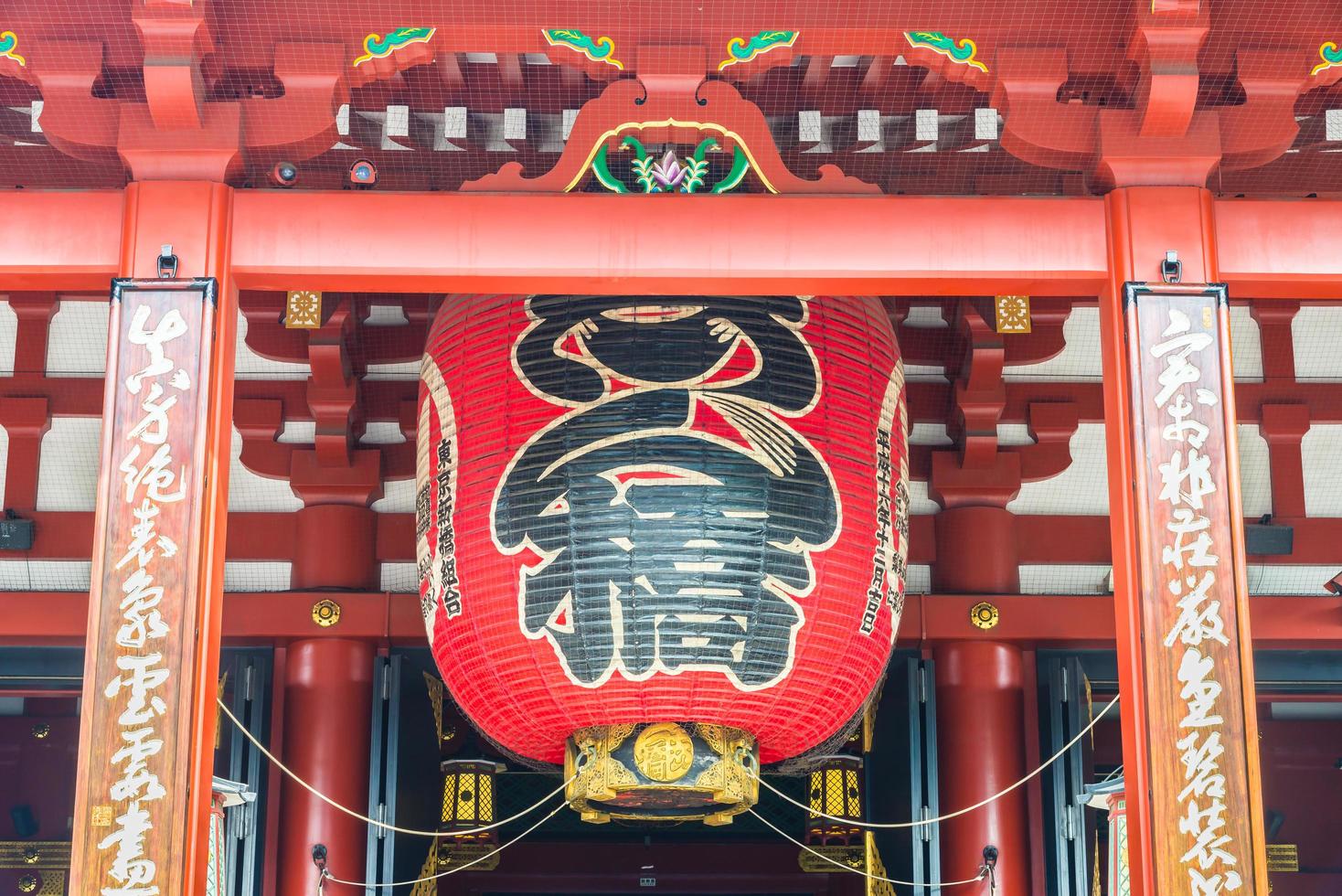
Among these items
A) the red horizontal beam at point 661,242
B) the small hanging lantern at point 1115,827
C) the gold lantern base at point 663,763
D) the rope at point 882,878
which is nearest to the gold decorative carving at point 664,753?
the gold lantern base at point 663,763

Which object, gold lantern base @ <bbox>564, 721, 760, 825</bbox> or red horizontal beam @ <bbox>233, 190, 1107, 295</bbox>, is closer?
red horizontal beam @ <bbox>233, 190, 1107, 295</bbox>

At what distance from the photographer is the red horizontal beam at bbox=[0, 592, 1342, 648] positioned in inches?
251

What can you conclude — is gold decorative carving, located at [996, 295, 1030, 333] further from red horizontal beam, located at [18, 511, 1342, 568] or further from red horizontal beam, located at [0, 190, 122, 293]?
red horizontal beam, located at [0, 190, 122, 293]

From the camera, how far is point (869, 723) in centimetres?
680

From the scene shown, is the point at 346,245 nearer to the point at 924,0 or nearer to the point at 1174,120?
the point at 924,0

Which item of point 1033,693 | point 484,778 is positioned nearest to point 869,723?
point 1033,693

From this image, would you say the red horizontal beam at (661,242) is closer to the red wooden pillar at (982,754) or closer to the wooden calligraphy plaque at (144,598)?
the wooden calligraphy plaque at (144,598)

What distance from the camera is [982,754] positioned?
20.8ft

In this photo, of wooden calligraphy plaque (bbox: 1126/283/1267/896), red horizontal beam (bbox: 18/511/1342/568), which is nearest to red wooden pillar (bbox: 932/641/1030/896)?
red horizontal beam (bbox: 18/511/1342/568)

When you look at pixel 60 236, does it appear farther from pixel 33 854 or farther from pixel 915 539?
pixel 33 854

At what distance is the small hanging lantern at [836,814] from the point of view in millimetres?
6883

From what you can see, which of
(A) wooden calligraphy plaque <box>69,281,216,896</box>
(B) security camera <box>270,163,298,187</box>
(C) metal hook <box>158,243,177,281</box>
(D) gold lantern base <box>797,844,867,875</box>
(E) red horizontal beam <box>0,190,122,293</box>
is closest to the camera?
(A) wooden calligraphy plaque <box>69,281,216,896</box>

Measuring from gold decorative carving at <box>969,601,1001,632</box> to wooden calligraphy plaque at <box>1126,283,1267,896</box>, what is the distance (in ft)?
7.93

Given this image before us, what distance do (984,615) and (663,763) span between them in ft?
7.22
